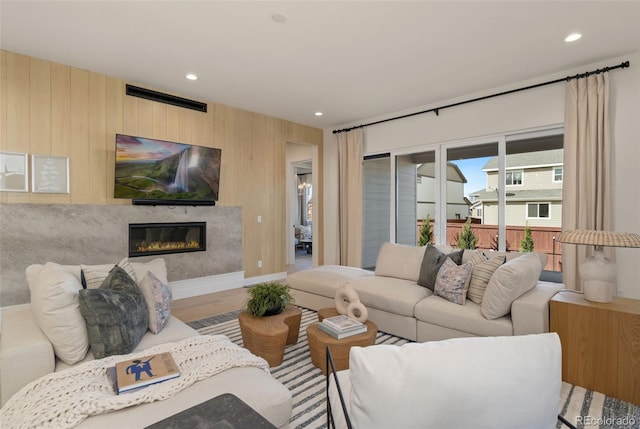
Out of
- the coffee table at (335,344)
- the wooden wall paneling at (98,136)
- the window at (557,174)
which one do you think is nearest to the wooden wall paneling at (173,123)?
the wooden wall paneling at (98,136)

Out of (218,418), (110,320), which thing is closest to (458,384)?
(218,418)

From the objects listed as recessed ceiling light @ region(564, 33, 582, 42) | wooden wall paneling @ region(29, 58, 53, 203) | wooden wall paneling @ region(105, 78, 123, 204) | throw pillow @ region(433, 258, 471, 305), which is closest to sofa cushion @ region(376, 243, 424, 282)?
throw pillow @ region(433, 258, 471, 305)

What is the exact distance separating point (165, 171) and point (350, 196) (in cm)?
307

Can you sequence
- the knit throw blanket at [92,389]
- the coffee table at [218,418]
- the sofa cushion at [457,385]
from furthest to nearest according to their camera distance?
1. the knit throw blanket at [92,389]
2. the coffee table at [218,418]
3. the sofa cushion at [457,385]

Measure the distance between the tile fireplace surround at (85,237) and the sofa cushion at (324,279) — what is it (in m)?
1.54

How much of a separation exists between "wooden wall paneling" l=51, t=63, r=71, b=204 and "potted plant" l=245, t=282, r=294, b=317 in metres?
2.61

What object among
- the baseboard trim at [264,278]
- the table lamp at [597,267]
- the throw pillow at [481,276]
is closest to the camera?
the table lamp at [597,267]

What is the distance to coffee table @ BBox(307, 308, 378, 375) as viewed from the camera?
2.17m

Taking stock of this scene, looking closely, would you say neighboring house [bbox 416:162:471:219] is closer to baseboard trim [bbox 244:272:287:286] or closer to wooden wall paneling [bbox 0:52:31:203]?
baseboard trim [bbox 244:272:287:286]

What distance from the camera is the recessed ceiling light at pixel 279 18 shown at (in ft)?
8.48

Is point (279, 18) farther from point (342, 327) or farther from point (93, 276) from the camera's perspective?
point (342, 327)

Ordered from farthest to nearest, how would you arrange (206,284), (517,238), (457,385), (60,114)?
(206,284)
(517,238)
(60,114)
(457,385)

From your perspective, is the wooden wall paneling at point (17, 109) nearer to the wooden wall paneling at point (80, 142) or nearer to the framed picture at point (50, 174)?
the framed picture at point (50, 174)

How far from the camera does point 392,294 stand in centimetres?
301
